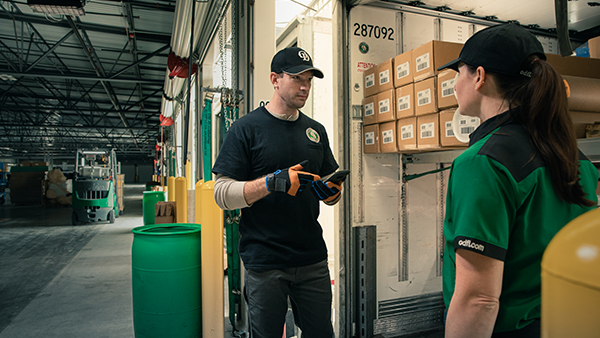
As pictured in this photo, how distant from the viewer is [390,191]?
2.71 m

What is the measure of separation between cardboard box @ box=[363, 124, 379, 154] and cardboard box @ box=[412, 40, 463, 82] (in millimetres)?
479

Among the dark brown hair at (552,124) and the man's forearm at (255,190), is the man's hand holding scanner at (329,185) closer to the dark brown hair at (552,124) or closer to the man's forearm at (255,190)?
the man's forearm at (255,190)

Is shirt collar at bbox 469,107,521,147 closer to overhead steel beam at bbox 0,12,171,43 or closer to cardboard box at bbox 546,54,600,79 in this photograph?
cardboard box at bbox 546,54,600,79

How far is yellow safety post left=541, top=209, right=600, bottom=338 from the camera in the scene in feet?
1.29

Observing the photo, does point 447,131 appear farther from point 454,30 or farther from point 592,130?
point 454,30

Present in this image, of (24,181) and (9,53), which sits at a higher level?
(9,53)

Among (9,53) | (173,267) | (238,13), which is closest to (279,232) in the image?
(173,267)

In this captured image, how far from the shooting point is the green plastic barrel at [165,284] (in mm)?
2285

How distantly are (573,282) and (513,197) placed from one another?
15.3 inches

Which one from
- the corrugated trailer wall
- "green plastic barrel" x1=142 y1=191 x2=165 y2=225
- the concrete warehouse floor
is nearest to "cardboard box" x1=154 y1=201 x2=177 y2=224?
the concrete warehouse floor

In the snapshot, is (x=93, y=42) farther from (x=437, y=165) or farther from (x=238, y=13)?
(x=437, y=165)

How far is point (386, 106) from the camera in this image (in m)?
2.42

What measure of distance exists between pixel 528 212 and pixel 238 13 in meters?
2.78

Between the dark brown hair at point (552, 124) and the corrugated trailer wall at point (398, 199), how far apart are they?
5.62ft
